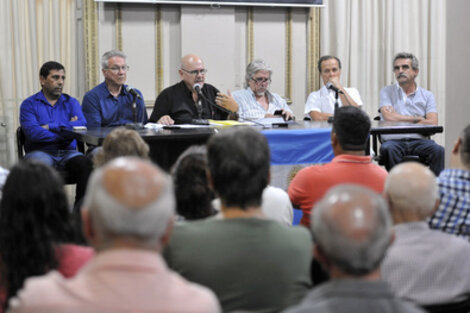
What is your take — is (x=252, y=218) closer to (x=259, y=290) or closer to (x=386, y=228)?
(x=259, y=290)

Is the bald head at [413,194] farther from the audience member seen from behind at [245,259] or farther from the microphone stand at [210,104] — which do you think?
the microphone stand at [210,104]

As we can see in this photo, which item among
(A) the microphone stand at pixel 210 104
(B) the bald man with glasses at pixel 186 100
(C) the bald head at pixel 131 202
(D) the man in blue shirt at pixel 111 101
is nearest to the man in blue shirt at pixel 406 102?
(A) the microphone stand at pixel 210 104

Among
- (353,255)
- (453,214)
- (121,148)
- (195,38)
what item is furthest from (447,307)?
(195,38)

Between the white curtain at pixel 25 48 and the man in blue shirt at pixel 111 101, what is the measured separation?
3.18ft

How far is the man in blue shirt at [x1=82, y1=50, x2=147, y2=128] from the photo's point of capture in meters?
5.44

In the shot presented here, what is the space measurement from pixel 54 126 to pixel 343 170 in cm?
270

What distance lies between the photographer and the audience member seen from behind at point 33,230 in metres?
1.73

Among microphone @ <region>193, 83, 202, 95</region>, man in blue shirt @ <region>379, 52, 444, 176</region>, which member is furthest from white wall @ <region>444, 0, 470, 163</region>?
microphone @ <region>193, 83, 202, 95</region>

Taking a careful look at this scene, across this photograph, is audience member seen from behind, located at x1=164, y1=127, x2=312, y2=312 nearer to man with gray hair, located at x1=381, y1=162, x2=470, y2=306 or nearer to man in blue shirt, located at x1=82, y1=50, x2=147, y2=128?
man with gray hair, located at x1=381, y1=162, x2=470, y2=306

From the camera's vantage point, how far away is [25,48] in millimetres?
6230

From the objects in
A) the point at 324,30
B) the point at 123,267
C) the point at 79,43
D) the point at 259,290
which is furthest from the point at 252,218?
the point at 324,30

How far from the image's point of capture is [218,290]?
1812 millimetres

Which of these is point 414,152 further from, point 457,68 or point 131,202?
point 131,202

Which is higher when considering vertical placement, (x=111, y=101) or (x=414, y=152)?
(x=111, y=101)
